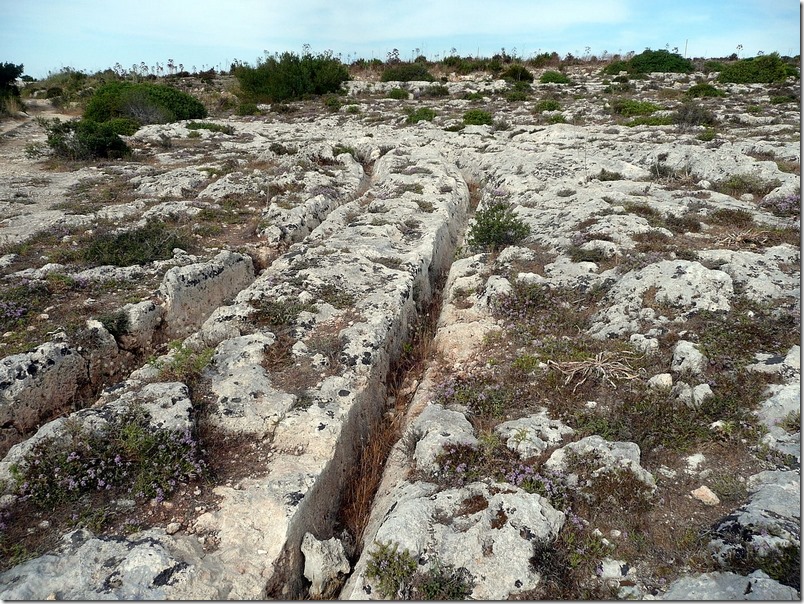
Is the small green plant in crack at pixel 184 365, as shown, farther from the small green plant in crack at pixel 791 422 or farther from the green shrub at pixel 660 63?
the green shrub at pixel 660 63

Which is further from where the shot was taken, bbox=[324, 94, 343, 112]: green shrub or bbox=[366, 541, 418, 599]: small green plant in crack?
bbox=[324, 94, 343, 112]: green shrub

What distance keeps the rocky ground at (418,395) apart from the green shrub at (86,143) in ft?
20.9

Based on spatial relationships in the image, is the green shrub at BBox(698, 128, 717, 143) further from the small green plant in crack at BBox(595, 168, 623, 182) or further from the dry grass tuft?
the dry grass tuft

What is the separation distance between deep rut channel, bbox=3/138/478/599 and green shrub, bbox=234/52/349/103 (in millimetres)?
30075

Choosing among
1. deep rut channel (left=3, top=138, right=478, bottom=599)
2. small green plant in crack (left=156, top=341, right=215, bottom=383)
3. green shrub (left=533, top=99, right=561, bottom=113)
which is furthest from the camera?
green shrub (left=533, top=99, right=561, bottom=113)

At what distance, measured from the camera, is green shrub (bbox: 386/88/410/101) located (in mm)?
34969

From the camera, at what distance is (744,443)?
445 centimetres

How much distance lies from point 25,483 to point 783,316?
338 inches

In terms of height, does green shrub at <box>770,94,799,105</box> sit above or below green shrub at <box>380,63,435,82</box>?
below

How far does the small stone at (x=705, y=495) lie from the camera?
400cm

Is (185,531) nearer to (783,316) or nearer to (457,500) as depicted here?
(457,500)

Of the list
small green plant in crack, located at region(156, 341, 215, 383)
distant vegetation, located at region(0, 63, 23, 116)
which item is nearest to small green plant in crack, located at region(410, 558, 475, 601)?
small green plant in crack, located at region(156, 341, 215, 383)

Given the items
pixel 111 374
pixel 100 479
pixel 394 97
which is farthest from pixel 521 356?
pixel 394 97

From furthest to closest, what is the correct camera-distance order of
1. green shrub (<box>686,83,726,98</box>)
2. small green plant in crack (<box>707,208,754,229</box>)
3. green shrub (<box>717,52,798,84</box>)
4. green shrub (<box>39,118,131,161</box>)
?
green shrub (<box>717,52,798,84</box>)
green shrub (<box>686,83,726,98</box>)
green shrub (<box>39,118,131,161</box>)
small green plant in crack (<box>707,208,754,229</box>)
